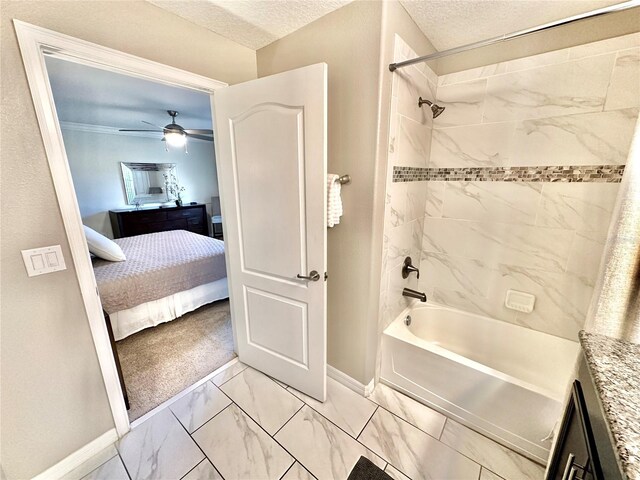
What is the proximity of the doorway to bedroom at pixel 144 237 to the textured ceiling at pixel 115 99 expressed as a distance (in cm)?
1

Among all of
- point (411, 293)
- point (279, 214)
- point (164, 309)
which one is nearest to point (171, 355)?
point (164, 309)

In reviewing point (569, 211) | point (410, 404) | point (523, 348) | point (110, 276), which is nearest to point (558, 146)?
point (569, 211)

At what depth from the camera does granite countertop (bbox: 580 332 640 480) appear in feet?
1.69

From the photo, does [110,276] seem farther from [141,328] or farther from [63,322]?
[63,322]

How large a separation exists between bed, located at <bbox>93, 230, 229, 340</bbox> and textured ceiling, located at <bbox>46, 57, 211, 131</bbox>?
166cm

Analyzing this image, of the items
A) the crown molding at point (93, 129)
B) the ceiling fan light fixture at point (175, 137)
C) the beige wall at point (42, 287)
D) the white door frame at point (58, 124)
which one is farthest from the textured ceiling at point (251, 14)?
the crown molding at point (93, 129)

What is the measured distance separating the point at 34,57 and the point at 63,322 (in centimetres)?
113

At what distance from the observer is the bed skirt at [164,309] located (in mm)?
2314

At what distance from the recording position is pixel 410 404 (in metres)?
1.72

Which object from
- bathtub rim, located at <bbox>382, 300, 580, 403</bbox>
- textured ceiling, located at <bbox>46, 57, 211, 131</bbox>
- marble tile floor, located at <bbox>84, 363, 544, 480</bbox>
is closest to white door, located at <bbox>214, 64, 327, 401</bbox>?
marble tile floor, located at <bbox>84, 363, 544, 480</bbox>

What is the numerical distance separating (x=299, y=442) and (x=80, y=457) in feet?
3.74

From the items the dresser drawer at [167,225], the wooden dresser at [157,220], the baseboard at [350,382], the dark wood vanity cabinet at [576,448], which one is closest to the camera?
the dark wood vanity cabinet at [576,448]

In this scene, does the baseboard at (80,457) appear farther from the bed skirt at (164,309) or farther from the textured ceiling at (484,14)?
the textured ceiling at (484,14)

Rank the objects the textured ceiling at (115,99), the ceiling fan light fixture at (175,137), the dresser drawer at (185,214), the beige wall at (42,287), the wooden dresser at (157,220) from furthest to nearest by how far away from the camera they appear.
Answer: the dresser drawer at (185,214) → the wooden dresser at (157,220) → the ceiling fan light fixture at (175,137) → the textured ceiling at (115,99) → the beige wall at (42,287)
